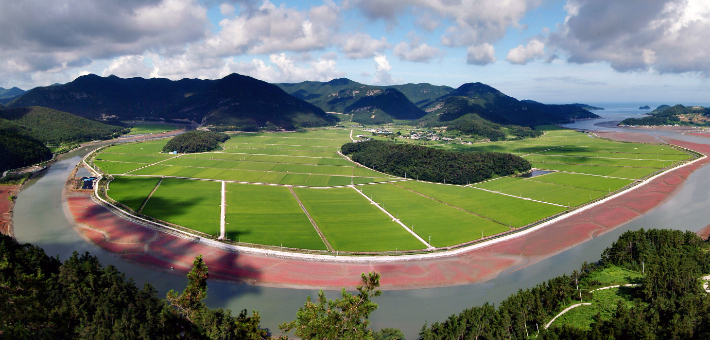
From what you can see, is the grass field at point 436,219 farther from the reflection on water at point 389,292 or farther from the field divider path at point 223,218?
the field divider path at point 223,218

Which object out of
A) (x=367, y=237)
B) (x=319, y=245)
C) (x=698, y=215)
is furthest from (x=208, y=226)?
(x=698, y=215)

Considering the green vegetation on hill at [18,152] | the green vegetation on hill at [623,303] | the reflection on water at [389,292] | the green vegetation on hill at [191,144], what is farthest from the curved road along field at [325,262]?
the green vegetation on hill at [191,144]

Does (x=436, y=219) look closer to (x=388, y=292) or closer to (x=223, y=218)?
(x=388, y=292)

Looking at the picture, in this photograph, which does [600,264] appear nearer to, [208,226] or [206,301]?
[206,301]

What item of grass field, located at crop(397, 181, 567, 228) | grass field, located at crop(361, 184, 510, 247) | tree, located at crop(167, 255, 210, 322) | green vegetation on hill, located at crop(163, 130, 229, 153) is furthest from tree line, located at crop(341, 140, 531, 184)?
tree, located at crop(167, 255, 210, 322)

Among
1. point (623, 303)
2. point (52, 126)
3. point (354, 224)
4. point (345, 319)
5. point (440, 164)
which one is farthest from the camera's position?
point (52, 126)

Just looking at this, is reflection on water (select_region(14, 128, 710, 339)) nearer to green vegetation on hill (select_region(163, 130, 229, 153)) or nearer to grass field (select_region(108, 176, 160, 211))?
grass field (select_region(108, 176, 160, 211))

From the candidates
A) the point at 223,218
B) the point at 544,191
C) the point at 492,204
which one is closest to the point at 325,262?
the point at 223,218
